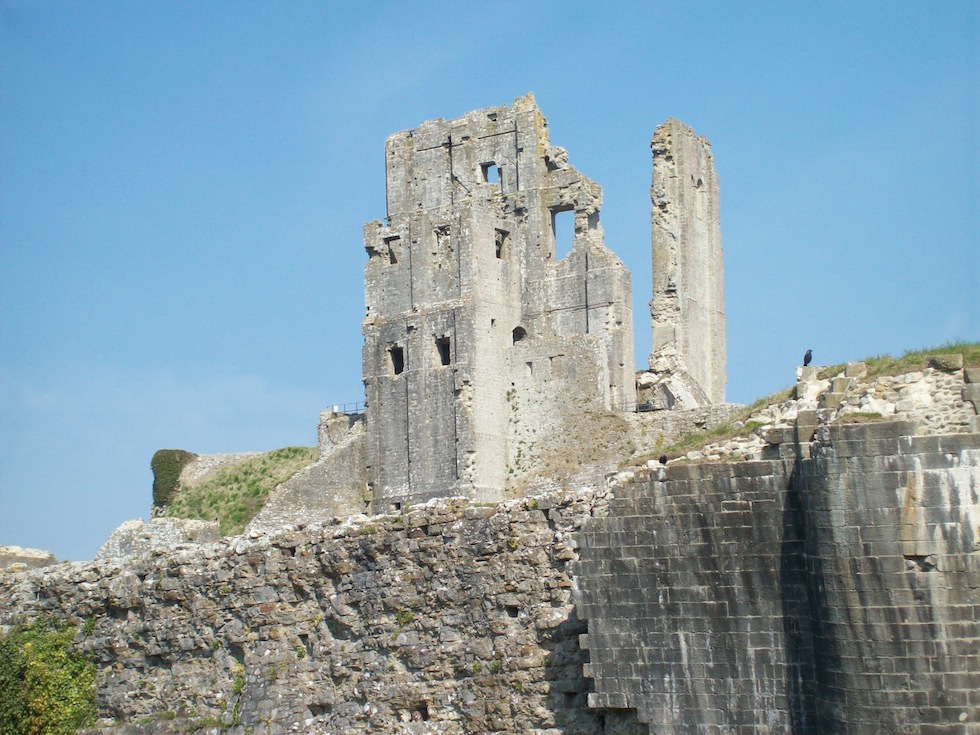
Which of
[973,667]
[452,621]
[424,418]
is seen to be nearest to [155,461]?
[424,418]

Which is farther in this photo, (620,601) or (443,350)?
(443,350)

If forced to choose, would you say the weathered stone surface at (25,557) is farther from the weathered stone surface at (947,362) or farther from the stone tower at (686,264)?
the stone tower at (686,264)

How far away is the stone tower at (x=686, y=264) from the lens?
5359cm

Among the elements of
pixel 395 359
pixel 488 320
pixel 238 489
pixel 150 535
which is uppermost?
pixel 488 320

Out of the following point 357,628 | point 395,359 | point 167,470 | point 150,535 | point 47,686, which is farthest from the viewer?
point 167,470

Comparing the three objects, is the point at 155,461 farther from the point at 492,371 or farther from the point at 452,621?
the point at 452,621

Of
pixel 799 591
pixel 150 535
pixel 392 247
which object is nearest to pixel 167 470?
pixel 392 247

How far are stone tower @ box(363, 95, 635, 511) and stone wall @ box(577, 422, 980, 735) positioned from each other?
3052 centimetres

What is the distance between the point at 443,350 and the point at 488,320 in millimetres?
1443

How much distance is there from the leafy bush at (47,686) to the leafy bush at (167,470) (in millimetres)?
32476

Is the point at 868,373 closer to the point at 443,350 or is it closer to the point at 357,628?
the point at 357,628

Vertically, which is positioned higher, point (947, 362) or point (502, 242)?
point (502, 242)

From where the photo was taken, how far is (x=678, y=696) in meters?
20.0

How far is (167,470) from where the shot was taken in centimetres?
5934
